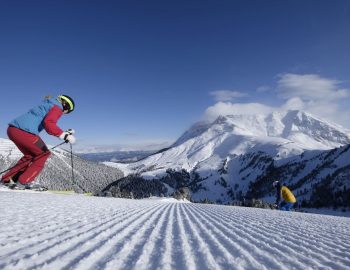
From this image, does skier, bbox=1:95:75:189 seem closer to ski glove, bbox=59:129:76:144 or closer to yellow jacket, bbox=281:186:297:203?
ski glove, bbox=59:129:76:144

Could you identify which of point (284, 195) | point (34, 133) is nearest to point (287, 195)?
point (284, 195)

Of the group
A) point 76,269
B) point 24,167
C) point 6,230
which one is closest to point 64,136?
point 24,167

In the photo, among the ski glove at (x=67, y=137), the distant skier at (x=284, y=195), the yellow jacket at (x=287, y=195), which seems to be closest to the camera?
the ski glove at (x=67, y=137)

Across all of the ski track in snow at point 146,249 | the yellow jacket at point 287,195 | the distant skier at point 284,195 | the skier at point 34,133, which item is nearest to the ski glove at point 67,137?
the skier at point 34,133

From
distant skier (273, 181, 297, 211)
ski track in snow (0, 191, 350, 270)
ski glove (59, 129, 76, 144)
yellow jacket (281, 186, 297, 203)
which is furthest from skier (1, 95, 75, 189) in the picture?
yellow jacket (281, 186, 297, 203)

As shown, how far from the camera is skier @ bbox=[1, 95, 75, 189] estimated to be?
40.4 feet

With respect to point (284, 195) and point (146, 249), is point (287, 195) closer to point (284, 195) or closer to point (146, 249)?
point (284, 195)

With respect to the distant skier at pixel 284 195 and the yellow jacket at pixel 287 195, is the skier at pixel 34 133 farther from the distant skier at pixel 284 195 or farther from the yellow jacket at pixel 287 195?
the yellow jacket at pixel 287 195

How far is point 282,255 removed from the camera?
4.77 metres

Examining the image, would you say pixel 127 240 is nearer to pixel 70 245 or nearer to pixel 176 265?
pixel 70 245

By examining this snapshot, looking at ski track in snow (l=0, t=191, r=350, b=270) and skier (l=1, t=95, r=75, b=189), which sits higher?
skier (l=1, t=95, r=75, b=189)

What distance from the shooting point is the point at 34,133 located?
12508 millimetres

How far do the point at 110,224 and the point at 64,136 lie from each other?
251 inches

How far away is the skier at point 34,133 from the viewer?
40.4ft
